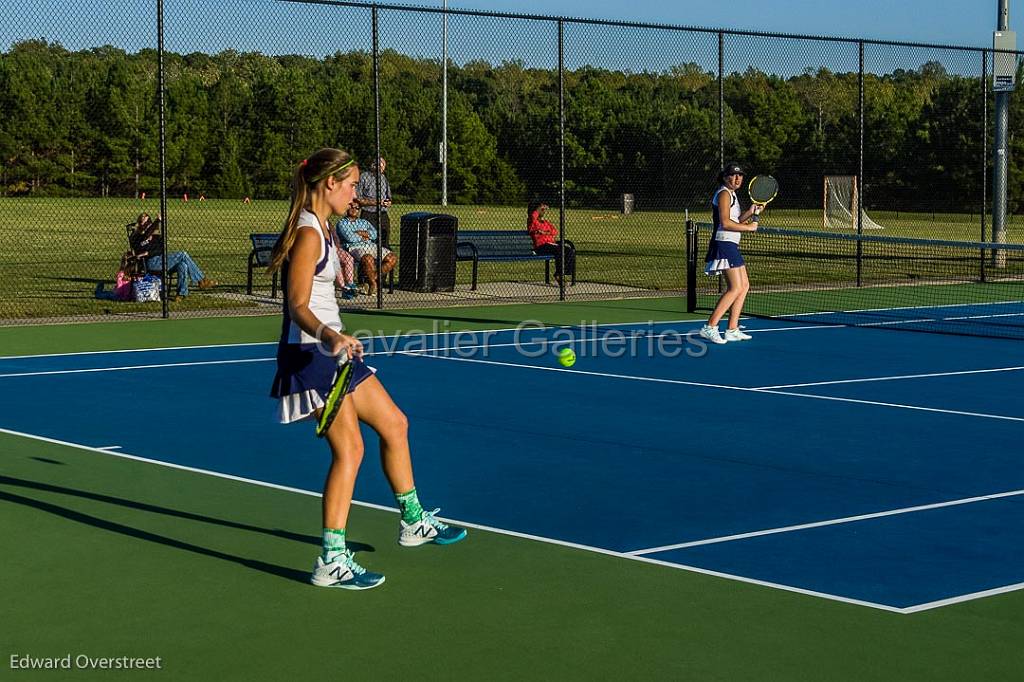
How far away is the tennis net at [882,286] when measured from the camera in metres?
17.0

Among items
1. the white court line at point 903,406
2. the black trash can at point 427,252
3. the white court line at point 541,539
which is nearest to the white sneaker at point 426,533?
the white court line at point 541,539

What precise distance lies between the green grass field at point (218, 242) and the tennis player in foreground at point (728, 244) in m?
6.14

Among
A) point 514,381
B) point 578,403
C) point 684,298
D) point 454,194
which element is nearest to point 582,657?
point 578,403

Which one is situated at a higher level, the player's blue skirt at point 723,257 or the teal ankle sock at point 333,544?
the player's blue skirt at point 723,257

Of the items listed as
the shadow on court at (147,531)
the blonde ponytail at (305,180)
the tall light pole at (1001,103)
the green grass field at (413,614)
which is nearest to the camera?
the green grass field at (413,614)

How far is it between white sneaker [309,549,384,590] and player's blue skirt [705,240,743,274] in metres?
8.93

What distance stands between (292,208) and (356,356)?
63cm

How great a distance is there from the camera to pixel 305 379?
6.02 meters

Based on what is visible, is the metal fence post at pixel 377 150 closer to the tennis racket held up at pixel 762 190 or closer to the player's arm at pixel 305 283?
the tennis racket held up at pixel 762 190

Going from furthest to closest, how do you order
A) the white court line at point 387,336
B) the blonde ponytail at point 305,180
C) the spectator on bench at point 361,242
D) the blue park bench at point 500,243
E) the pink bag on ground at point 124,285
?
1. the blue park bench at point 500,243
2. the spectator on bench at point 361,242
3. the pink bag on ground at point 124,285
4. the white court line at point 387,336
5. the blonde ponytail at point 305,180

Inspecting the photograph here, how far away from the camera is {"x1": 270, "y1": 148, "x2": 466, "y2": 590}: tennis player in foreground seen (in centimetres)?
589

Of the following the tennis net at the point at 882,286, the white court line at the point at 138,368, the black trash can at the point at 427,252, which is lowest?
the white court line at the point at 138,368

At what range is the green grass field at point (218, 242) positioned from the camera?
1980 cm

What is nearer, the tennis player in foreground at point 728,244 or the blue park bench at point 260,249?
the tennis player in foreground at point 728,244
